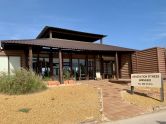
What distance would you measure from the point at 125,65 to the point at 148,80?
12744mm

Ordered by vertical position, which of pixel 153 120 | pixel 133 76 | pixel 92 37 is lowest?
pixel 153 120

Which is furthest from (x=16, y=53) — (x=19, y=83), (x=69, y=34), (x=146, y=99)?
(x=146, y=99)

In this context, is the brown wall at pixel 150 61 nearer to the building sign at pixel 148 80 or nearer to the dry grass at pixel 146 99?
the dry grass at pixel 146 99

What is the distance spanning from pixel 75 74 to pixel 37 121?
1668cm

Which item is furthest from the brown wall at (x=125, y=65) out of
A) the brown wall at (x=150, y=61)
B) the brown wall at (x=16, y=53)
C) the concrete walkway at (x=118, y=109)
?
the concrete walkway at (x=118, y=109)

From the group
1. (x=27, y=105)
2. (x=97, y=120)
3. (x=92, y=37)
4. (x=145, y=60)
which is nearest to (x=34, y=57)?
(x=92, y=37)

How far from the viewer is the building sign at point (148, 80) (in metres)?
13.6

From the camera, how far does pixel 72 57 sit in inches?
980

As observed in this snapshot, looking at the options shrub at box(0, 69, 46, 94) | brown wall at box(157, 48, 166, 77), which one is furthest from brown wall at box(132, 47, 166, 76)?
shrub at box(0, 69, 46, 94)

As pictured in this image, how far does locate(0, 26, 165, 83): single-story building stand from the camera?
21305 mm

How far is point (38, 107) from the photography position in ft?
33.5

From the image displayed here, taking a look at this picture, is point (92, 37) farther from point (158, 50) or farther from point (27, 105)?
point (27, 105)

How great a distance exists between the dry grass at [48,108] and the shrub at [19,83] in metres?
0.63

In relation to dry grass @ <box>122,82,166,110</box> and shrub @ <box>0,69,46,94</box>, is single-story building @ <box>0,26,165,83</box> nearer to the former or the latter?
shrub @ <box>0,69,46,94</box>
